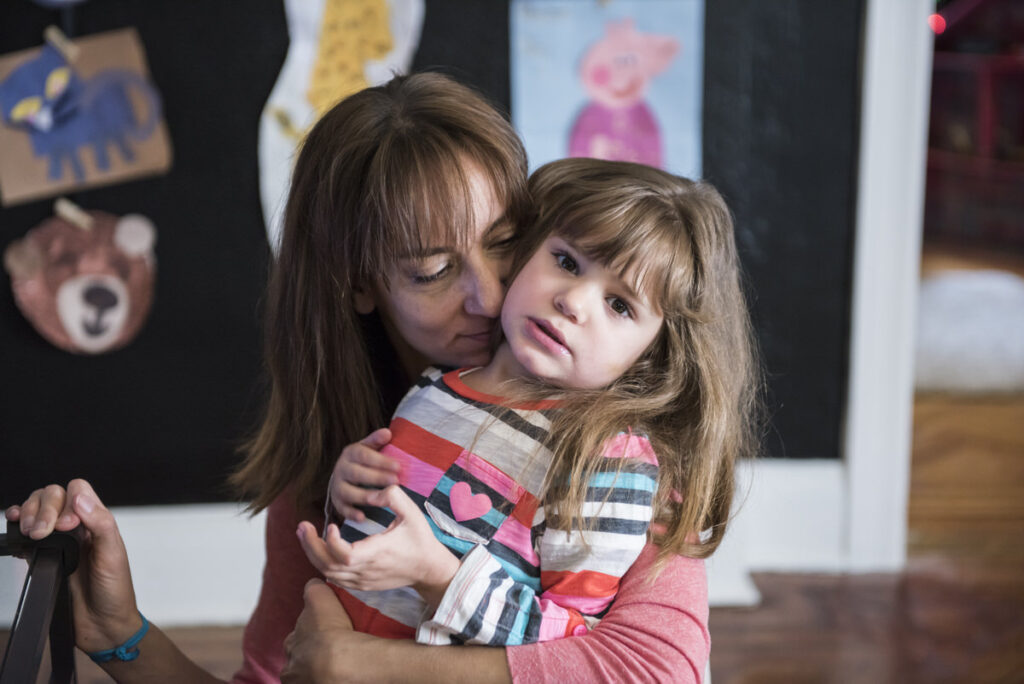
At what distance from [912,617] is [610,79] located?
1.55 m

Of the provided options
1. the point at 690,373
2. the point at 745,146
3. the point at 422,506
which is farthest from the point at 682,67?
the point at 422,506

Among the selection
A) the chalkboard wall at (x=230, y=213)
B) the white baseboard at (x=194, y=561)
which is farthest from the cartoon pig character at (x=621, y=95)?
the white baseboard at (x=194, y=561)

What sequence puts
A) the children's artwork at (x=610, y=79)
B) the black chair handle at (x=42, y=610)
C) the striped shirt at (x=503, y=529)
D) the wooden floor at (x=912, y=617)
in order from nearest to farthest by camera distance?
the black chair handle at (x=42, y=610)
the striped shirt at (x=503, y=529)
the wooden floor at (x=912, y=617)
the children's artwork at (x=610, y=79)

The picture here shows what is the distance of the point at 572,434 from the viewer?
91cm

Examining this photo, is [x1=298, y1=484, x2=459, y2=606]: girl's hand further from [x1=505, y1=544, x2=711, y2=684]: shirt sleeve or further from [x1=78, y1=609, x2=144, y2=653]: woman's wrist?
[x1=78, y1=609, x2=144, y2=653]: woman's wrist

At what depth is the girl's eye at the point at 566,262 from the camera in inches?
38.5

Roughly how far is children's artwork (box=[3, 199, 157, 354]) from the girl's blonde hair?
1.74 meters

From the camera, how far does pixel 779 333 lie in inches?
108

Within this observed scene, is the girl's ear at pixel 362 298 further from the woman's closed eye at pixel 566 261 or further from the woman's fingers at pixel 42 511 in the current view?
the woman's fingers at pixel 42 511

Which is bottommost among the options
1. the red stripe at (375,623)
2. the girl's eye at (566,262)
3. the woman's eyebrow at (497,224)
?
the red stripe at (375,623)

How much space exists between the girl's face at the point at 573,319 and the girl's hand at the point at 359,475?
0.52 ft

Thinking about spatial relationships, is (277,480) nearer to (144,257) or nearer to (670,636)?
(670,636)

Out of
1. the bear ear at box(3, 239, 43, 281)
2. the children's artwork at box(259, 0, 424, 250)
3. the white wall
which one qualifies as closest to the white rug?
the white wall

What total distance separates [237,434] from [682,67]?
4.86 ft
